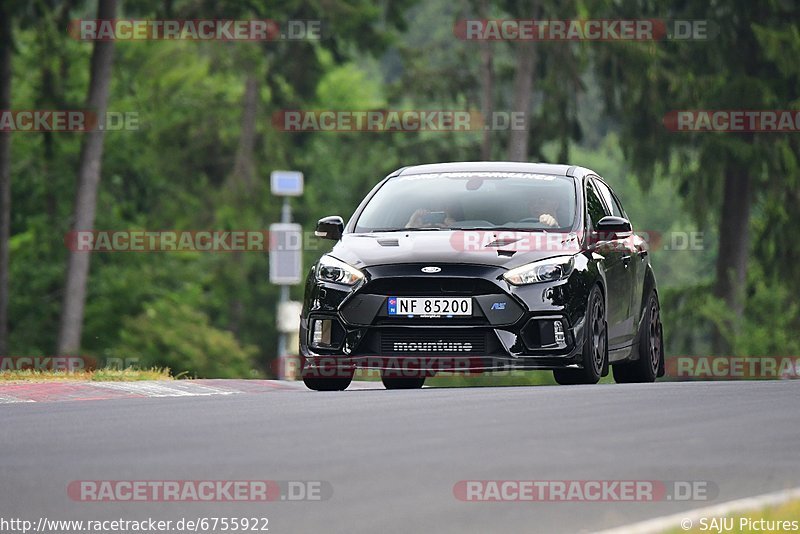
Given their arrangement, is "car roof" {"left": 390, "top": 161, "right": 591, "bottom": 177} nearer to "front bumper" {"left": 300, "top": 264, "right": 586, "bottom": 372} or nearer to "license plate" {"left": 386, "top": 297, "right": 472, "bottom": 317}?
"front bumper" {"left": 300, "top": 264, "right": 586, "bottom": 372}

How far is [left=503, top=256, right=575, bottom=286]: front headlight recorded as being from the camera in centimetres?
1558

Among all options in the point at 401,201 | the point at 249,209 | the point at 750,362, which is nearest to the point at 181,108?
the point at 249,209

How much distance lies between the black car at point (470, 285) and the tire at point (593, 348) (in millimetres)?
16

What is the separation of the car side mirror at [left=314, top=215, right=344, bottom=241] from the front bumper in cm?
112

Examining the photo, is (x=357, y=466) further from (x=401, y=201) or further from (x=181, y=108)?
(x=181, y=108)

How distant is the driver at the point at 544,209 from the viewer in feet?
54.6

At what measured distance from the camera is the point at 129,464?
420 inches

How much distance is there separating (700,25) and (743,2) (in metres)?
1.14

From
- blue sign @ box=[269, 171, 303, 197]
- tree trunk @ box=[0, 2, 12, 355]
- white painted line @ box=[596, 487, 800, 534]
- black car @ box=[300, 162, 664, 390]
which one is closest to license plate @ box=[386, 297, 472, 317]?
black car @ box=[300, 162, 664, 390]

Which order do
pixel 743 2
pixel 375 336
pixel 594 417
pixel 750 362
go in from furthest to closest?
pixel 743 2 < pixel 750 362 < pixel 375 336 < pixel 594 417

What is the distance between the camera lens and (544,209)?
55.3 ft

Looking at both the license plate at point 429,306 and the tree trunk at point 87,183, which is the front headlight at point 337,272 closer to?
the license plate at point 429,306

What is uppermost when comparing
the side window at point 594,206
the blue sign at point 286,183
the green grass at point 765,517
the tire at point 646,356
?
the blue sign at point 286,183

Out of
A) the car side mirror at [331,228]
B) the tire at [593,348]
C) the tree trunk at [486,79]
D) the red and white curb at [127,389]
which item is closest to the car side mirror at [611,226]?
the tire at [593,348]
